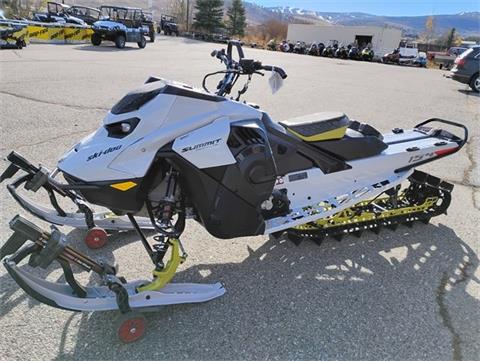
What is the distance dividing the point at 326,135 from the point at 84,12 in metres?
28.8

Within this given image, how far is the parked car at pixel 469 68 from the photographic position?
44.0ft

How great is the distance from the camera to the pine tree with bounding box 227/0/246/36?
53562 millimetres

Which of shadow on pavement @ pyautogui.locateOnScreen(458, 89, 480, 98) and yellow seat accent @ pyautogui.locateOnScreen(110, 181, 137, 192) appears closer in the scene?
yellow seat accent @ pyautogui.locateOnScreen(110, 181, 137, 192)

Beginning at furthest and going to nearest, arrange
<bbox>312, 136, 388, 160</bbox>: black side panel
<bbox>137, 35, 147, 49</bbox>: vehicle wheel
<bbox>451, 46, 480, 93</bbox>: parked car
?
<bbox>137, 35, 147, 49</bbox>: vehicle wheel < <bbox>451, 46, 480, 93</bbox>: parked car < <bbox>312, 136, 388, 160</bbox>: black side panel

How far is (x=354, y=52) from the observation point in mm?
33500

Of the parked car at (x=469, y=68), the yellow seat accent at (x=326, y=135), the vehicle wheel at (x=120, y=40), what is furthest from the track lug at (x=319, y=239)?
the vehicle wheel at (x=120, y=40)

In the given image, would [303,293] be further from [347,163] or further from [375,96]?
[375,96]

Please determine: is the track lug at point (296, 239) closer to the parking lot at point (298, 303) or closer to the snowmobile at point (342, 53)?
the parking lot at point (298, 303)

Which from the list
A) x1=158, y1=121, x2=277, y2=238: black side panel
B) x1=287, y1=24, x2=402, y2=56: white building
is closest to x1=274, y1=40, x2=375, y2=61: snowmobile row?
x1=287, y1=24, x2=402, y2=56: white building

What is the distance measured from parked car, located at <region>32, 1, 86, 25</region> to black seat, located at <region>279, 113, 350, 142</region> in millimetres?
24701

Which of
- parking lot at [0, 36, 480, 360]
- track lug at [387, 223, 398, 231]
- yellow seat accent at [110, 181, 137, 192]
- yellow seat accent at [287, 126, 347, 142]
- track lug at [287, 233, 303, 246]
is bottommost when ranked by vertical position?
parking lot at [0, 36, 480, 360]

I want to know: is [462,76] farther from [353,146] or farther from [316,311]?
[316,311]

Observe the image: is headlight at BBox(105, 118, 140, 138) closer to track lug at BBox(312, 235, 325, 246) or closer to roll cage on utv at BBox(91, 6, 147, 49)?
track lug at BBox(312, 235, 325, 246)

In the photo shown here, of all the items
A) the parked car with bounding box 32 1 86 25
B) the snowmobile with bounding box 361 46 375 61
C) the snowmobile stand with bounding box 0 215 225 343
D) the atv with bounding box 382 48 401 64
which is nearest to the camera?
the snowmobile stand with bounding box 0 215 225 343
